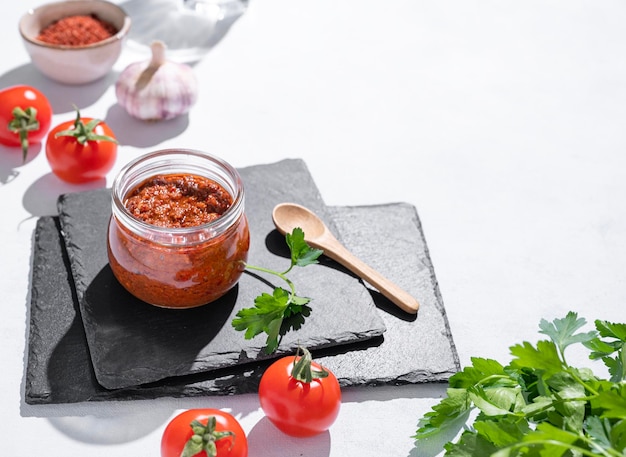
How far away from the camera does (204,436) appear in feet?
4.98

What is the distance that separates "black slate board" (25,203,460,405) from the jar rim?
0.29 metres

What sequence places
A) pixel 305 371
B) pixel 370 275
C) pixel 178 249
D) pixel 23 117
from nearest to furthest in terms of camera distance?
pixel 305 371 < pixel 178 249 < pixel 370 275 < pixel 23 117

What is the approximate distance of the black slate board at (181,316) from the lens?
181 centimetres

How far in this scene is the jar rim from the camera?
178 centimetres

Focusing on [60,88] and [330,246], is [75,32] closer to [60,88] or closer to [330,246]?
[60,88]

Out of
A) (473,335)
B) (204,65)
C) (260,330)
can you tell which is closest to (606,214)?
(473,335)

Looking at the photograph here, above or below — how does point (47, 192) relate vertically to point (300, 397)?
below

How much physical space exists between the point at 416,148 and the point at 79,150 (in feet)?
3.31

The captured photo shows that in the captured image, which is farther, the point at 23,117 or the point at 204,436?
the point at 23,117

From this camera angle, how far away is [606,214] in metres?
2.44

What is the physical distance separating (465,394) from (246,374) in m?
0.47

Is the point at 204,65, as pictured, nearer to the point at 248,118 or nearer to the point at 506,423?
the point at 248,118

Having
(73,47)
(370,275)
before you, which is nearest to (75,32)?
(73,47)

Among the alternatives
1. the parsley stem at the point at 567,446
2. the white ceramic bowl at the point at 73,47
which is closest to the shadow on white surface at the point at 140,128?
the white ceramic bowl at the point at 73,47
